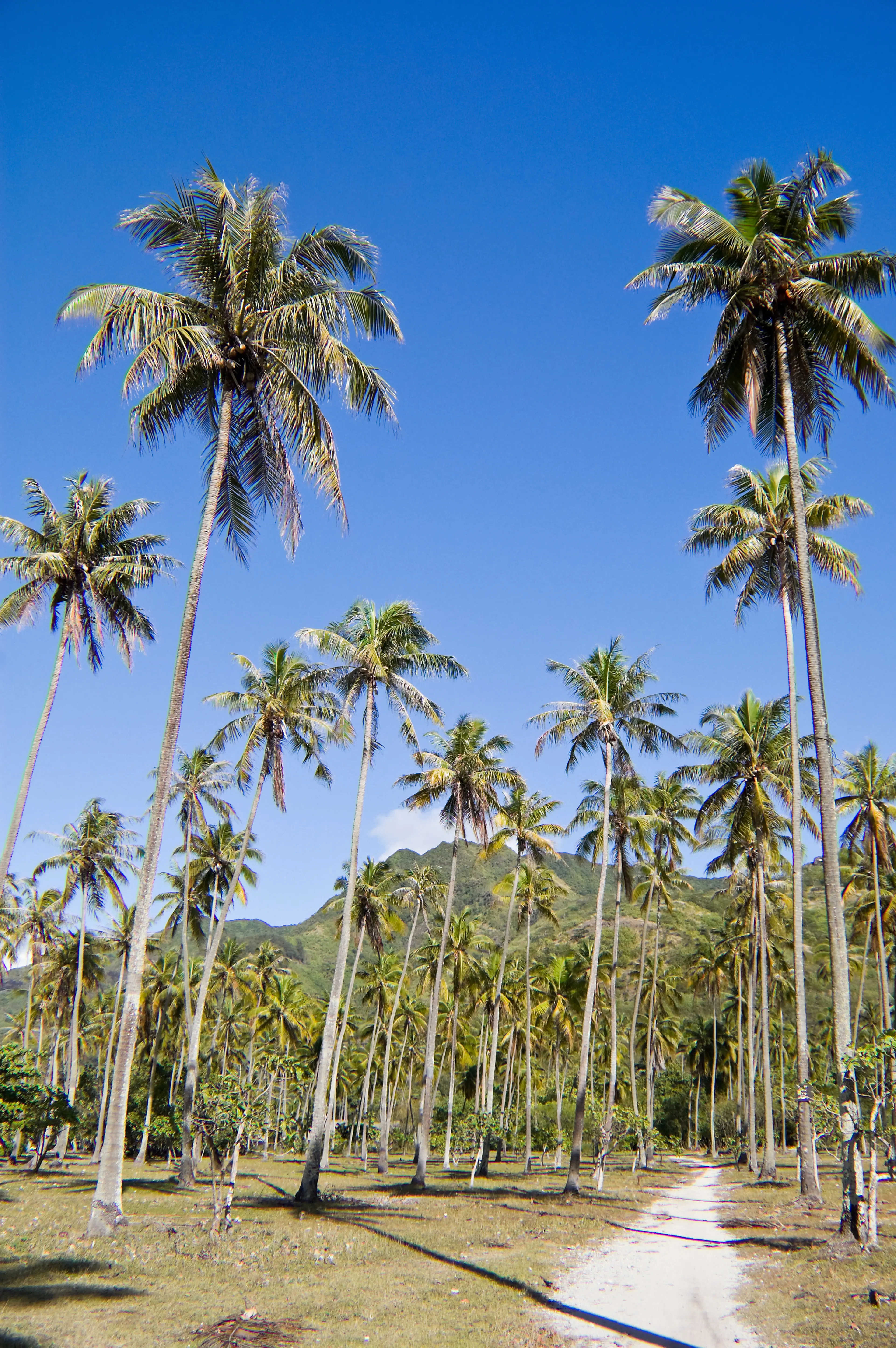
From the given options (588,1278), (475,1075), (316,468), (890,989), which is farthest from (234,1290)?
(890,989)

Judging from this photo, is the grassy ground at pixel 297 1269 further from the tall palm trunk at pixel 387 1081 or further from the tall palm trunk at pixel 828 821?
the tall palm trunk at pixel 387 1081

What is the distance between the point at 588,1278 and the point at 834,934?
744 cm

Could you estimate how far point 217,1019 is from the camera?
195ft

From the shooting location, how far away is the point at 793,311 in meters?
18.0

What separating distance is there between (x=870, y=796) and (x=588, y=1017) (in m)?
17.2

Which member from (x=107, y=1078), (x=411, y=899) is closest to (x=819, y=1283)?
(x=411, y=899)

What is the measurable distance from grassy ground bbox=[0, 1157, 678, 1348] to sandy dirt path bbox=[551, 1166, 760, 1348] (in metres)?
0.55

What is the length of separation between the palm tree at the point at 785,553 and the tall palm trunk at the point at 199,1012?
1708 centimetres

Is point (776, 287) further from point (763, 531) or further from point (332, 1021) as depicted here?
point (332, 1021)

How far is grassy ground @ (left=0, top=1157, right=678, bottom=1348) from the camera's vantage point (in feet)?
28.9

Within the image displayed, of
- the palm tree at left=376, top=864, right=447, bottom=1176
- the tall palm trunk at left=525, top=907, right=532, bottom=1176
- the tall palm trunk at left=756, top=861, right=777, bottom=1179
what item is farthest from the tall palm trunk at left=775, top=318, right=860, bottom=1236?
the palm tree at left=376, top=864, right=447, bottom=1176

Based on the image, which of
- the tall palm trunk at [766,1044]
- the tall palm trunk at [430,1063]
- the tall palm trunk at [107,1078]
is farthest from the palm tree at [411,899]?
the tall palm trunk at [766,1044]

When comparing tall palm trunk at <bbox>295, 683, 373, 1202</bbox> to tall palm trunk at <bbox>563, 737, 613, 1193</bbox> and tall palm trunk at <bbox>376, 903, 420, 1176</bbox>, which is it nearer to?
tall palm trunk at <bbox>563, 737, 613, 1193</bbox>

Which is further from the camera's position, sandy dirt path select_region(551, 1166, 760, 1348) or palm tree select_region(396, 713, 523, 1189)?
palm tree select_region(396, 713, 523, 1189)
